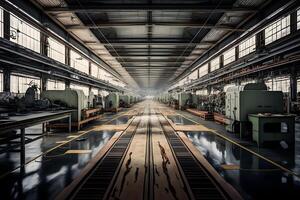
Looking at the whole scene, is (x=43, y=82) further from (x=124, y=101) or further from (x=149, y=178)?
(x=124, y=101)

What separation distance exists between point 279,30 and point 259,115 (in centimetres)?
770

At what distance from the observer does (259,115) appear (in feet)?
20.2

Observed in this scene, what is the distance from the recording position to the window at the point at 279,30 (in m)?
10.4

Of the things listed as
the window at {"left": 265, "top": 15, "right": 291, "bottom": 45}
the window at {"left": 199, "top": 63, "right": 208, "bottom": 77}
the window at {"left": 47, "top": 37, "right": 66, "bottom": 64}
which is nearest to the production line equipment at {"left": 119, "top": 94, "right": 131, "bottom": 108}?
the window at {"left": 199, "top": 63, "right": 208, "bottom": 77}

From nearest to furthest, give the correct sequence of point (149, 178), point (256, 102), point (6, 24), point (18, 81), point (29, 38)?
point (149, 178) → point (256, 102) → point (6, 24) → point (18, 81) → point (29, 38)

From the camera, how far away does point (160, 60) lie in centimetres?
2245

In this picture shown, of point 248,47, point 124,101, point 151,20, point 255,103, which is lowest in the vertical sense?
point 124,101

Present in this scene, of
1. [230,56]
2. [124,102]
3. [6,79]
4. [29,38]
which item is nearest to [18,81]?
[6,79]

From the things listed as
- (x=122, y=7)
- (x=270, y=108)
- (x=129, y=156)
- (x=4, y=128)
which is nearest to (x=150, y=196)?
(x=129, y=156)

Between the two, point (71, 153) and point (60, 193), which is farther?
point (71, 153)

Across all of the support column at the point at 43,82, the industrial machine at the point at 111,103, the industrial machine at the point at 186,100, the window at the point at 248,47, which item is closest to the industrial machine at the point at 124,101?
the industrial machine at the point at 111,103

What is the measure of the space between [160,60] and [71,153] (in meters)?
18.5

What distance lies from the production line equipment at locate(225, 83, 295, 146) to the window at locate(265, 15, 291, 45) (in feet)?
16.7

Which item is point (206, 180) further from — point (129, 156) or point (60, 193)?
point (60, 193)
